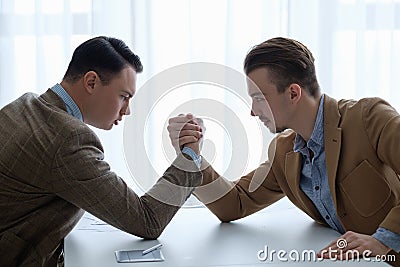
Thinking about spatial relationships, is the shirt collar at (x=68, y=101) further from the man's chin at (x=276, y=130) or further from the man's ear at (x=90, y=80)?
the man's chin at (x=276, y=130)

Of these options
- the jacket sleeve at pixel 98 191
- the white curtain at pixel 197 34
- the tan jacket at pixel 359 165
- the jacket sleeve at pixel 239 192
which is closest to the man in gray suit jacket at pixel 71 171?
the jacket sleeve at pixel 98 191

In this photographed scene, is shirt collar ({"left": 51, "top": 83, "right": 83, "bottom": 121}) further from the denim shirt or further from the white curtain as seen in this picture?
the white curtain

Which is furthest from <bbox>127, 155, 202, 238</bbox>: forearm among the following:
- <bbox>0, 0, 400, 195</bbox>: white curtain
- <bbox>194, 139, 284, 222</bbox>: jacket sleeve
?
<bbox>0, 0, 400, 195</bbox>: white curtain

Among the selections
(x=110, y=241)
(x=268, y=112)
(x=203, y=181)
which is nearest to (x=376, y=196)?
(x=268, y=112)

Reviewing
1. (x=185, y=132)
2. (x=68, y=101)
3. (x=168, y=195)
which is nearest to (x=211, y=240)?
(x=168, y=195)

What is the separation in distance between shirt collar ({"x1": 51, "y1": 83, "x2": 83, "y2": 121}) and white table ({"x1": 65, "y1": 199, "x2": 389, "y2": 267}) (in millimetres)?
323

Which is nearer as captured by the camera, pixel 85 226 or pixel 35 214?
pixel 35 214

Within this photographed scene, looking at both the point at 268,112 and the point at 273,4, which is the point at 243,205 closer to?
the point at 268,112

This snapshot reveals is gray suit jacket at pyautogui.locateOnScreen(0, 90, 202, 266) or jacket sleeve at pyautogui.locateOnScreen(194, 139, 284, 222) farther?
jacket sleeve at pyautogui.locateOnScreen(194, 139, 284, 222)

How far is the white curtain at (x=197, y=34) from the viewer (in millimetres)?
2984

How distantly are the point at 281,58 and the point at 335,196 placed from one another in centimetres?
41

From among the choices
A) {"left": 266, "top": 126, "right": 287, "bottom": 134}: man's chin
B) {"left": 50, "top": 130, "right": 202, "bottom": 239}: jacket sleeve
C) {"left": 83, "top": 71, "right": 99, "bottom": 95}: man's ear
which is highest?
{"left": 83, "top": 71, "right": 99, "bottom": 95}: man's ear

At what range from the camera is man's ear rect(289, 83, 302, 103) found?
1.86 metres

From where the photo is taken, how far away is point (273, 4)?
3074mm
